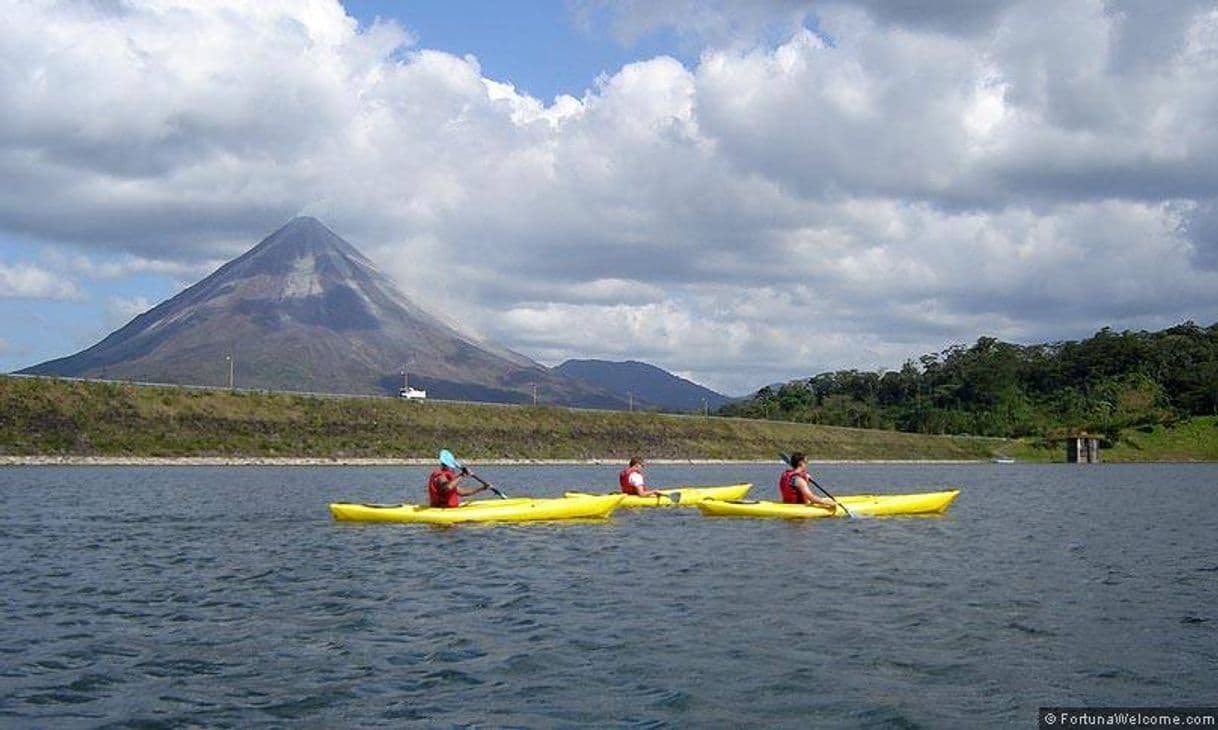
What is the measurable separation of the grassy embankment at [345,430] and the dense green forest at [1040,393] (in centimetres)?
3110

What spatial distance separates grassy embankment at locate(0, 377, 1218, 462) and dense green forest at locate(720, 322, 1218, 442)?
15.1 meters

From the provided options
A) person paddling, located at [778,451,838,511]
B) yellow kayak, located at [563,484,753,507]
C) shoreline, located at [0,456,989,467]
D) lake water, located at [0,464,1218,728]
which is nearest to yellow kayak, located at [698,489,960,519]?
person paddling, located at [778,451,838,511]

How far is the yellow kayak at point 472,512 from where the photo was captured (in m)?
33.1

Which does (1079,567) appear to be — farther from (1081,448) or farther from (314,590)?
(1081,448)

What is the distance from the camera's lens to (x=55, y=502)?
41.7 meters

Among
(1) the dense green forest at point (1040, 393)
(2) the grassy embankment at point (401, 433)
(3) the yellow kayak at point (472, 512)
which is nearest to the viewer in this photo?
(3) the yellow kayak at point (472, 512)

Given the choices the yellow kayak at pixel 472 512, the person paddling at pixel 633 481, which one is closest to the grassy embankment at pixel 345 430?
the person paddling at pixel 633 481

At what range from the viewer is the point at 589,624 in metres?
18.1

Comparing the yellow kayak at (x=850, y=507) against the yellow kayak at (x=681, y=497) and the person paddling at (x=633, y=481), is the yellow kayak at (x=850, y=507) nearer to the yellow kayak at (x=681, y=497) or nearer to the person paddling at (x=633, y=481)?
the yellow kayak at (x=681, y=497)

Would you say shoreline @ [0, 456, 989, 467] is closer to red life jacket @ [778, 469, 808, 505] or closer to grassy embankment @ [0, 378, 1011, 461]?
grassy embankment @ [0, 378, 1011, 461]

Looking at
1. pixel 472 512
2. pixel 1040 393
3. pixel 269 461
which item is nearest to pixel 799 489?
pixel 472 512

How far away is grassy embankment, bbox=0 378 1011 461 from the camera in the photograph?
8162 cm

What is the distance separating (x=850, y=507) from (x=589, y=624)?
2218 cm

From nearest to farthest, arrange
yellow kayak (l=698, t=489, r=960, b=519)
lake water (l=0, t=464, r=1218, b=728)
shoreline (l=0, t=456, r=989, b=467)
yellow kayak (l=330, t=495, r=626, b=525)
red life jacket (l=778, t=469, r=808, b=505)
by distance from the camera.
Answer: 1. lake water (l=0, t=464, r=1218, b=728)
2. yellow kayak (l=330, t=495, r=626, b=525)
3. yellow kayak (l=698, t=489, r=960, b=519)
4. red life jacket (l=778, t=469, r=808, b=505)
5. shoreline (l=0, t=456, r=989, b=467)
